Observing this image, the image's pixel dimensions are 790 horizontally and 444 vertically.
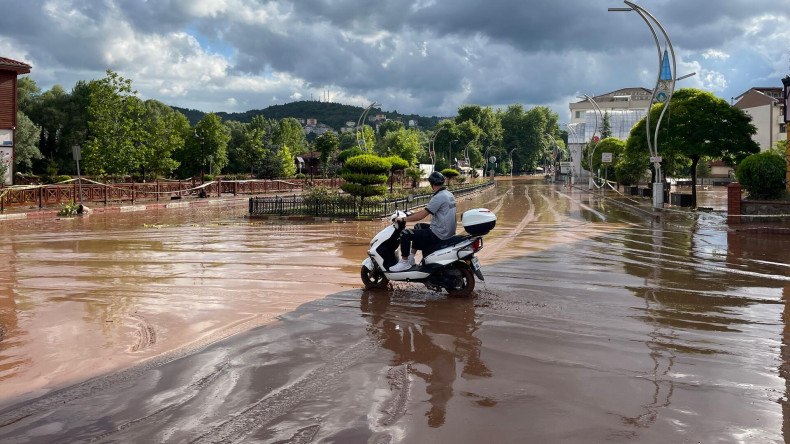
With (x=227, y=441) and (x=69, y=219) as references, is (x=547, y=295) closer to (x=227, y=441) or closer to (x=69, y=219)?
(x=227, y=441)

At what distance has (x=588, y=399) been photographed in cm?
484

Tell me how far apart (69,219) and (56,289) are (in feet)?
57.7

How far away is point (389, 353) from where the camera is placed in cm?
616

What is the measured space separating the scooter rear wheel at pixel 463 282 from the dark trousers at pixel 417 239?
538 millimetres

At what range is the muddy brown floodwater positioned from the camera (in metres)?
4.43

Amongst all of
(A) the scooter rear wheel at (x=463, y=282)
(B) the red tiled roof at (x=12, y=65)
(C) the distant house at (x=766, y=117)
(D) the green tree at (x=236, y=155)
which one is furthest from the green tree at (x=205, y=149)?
(C) the distant house at (x=766, y=117)

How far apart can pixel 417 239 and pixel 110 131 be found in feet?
134

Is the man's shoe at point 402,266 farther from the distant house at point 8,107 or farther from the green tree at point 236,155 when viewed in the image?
the green tree at point 236,155

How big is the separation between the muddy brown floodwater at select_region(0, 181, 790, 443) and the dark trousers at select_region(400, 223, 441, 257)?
718mm

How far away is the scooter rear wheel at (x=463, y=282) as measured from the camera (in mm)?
8797

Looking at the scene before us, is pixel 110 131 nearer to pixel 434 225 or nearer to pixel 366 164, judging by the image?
pixel 366 164

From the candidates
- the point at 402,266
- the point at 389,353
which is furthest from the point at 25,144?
the point at 389,353

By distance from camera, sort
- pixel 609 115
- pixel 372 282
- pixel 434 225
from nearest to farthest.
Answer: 1. pixel 434 225
2. pixel 372 282
3. pixel 609 115

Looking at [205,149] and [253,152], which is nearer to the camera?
[205,149]
